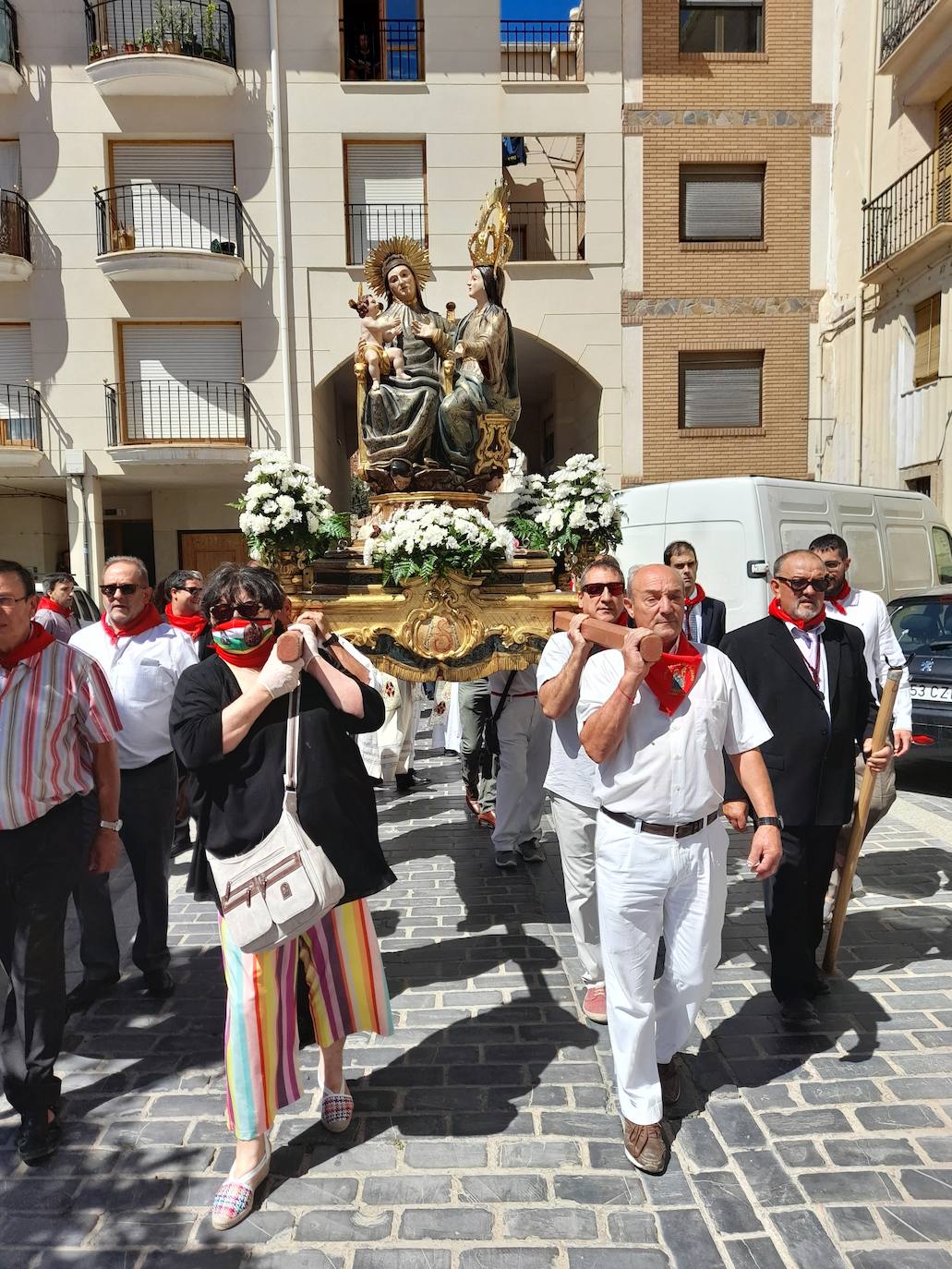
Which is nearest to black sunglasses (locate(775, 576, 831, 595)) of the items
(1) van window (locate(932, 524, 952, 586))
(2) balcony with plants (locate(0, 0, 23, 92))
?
(1) van window (locate(932, 524, 952, 586))

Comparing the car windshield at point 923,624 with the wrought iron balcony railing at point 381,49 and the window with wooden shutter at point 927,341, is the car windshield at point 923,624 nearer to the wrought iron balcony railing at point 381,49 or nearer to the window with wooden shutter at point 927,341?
the window with wooden shutter at point 927,341

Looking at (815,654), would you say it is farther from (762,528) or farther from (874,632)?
(762,528)

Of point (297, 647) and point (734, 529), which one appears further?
point (734, 529)

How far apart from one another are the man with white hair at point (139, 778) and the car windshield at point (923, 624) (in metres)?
6.62

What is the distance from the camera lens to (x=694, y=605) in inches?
253

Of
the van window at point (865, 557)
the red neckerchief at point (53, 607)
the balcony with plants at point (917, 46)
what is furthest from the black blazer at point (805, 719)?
the balcony with plants at point (917, 46)

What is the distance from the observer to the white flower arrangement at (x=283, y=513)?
5.79 meters

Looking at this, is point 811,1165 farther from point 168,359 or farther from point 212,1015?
point 168,359

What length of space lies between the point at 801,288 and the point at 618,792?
1621cm

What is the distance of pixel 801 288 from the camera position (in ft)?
54.2

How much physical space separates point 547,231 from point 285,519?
13.6 metres

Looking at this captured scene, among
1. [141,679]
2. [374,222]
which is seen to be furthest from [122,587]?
[374,222]

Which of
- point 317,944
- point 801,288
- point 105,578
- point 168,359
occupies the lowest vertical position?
point 317,944

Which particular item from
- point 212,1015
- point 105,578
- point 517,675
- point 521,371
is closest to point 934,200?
point 521,371
